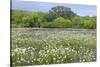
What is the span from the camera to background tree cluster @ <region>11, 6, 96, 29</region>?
2.13 meters

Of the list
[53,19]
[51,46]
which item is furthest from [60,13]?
[51,46]

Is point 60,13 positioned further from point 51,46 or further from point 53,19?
point 51,46

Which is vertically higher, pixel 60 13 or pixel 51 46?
pixel 60 13

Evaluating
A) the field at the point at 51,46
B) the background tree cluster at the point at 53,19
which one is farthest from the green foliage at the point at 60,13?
→ the field at the point at 51,46

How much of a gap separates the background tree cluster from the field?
0.17ft

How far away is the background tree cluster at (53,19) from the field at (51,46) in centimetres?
5

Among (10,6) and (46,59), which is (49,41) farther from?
(10,6)

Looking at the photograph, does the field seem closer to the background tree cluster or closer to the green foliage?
the background tree cluster

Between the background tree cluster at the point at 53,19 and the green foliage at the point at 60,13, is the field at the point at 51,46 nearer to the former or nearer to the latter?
the background tree cluster at the point at 53,19

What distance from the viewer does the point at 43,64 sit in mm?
2209

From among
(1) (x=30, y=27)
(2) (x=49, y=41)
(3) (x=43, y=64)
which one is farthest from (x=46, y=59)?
(1) (x=30, y=27)

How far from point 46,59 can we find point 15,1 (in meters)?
0.74

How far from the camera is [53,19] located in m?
2.27

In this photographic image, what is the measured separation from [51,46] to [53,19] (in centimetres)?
32
